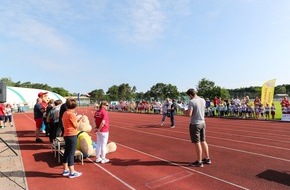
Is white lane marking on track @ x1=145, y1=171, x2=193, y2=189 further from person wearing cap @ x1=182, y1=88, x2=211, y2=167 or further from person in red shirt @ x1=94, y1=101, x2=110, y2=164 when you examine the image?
person in red shirt @ x1=94, y1=101, x2=110, y2=164

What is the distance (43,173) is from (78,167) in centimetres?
94

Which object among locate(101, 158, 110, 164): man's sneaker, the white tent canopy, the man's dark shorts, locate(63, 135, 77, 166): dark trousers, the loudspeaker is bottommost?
locate(101, 158, 110, 164): man's sneaker

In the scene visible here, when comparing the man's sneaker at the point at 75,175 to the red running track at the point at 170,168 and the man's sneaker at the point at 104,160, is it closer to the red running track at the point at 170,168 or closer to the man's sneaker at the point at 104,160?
the red running track at the point at 170,168

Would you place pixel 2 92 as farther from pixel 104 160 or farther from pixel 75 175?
pixel 75 175

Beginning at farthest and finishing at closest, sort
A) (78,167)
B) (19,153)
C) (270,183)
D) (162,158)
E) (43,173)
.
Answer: (19,153)
(162,158)
(78,167)
(43,173)
(270,183)

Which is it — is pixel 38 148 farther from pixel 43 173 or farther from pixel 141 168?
pixel 141 168

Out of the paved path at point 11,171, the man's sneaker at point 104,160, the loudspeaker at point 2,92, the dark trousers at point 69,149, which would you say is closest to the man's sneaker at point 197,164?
the man's sneaker at point 104,160

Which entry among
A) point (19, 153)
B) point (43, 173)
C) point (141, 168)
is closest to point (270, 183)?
point (141, 168)

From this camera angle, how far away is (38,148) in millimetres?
9750

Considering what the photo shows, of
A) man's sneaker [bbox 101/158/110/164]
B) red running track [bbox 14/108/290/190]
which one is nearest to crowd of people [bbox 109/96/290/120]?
red running track [bbox 14/108/290/190]

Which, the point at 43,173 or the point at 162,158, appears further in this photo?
the point at 162,158

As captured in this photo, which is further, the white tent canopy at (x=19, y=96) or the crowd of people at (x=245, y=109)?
the white tent canopy at (x=19, y=96)

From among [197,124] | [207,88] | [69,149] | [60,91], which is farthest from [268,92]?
[60,91]

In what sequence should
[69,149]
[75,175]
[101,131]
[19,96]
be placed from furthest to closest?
1. [19,96]
2. [101,131]
3. [75,175]
4. [69,149]
